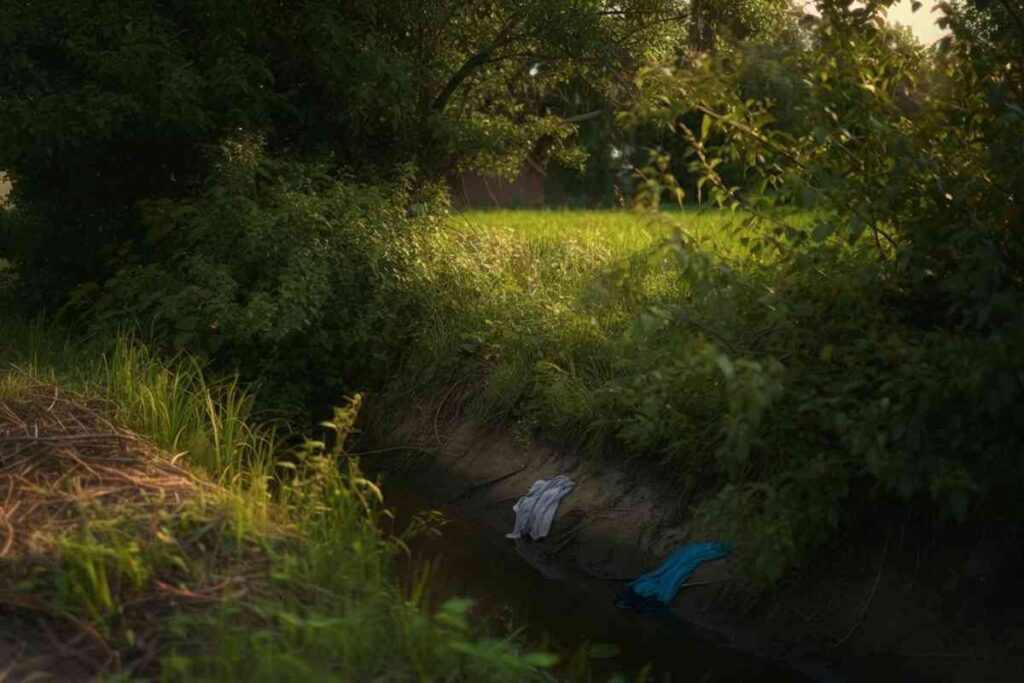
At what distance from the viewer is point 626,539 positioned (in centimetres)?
820

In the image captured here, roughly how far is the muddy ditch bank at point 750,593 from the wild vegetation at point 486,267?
0.25 meters

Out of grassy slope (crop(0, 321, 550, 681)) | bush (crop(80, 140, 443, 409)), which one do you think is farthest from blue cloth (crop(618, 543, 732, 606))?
bush (crop(80, 140, 443, 409))

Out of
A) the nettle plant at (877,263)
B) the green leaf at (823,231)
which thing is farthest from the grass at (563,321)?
the green leaf at (823,231)

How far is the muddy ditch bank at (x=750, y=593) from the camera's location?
21.8ft

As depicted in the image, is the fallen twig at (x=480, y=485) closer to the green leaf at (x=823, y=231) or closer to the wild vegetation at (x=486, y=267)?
the wild vegetation at (x=486, y=267)

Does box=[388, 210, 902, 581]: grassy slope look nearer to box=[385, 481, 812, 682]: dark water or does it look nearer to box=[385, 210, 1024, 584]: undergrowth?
box=[385, 210, 1024, 584]: undergrowth

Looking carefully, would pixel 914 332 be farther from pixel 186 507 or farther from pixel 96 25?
pixel 96 25

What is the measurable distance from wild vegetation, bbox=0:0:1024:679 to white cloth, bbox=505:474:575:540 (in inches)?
13.5

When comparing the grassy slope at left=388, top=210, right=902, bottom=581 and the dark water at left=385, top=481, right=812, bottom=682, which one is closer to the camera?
the grassy slope at left=388, top=210, right=902, bottom=581

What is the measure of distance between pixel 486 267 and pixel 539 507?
10.9 ft

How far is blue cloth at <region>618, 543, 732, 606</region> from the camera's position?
7.53 meters

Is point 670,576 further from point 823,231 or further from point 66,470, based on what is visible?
point 66,470

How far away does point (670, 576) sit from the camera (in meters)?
7.57

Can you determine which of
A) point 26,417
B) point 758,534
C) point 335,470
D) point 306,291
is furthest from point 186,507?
point 306,291
